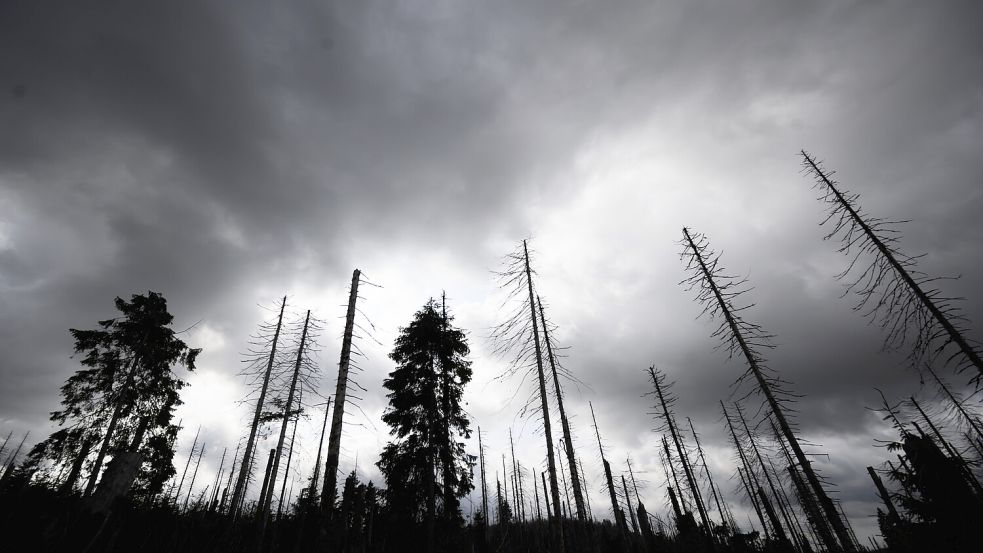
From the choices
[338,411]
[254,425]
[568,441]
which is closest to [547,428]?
[568,441]

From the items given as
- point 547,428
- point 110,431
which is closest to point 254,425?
point 110,431

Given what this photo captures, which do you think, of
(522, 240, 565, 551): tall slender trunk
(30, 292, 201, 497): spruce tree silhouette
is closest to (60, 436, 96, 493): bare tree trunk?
(30, 292, 201, 497): spruce tree silhouette

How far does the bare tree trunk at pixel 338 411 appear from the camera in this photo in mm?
9625

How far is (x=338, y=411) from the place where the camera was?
1195cm

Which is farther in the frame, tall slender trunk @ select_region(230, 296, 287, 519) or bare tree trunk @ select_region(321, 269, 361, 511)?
tall slender trunk @ select_region(230, 296, 287, 519)

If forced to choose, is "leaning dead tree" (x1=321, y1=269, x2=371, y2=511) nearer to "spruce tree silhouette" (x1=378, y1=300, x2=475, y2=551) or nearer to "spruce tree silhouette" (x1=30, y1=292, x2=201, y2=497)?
"spruce tree silhouette" (x1=378, y1=300, x2=475, y2=551)

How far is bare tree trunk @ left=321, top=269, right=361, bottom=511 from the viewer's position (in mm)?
9625

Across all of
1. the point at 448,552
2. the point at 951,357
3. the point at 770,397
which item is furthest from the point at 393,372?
the point at 951,357

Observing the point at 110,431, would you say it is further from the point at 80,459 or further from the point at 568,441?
the point at 568,441

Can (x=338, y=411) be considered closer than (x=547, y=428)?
Yes

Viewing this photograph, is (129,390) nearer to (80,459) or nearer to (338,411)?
(80,459)

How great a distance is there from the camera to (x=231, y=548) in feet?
17.2

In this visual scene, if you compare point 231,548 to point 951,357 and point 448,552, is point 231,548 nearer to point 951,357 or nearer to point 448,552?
point 448,552

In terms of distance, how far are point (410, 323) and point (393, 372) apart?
286cm
